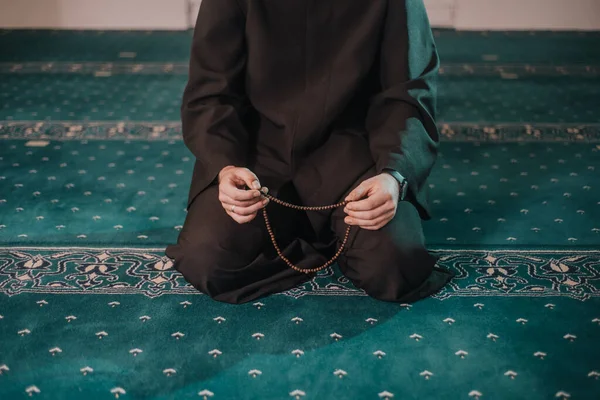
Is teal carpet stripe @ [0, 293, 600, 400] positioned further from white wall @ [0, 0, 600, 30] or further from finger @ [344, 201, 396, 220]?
white wall @ [0, 0, 600, 30]

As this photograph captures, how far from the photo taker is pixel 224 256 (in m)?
1.65

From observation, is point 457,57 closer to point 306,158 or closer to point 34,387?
point 306,158

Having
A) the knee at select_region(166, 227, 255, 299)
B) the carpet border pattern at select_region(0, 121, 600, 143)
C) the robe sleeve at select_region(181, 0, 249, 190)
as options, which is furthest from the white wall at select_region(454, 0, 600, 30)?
the knee at select_region(166, 227, 255, 299)

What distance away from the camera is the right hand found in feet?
5.05

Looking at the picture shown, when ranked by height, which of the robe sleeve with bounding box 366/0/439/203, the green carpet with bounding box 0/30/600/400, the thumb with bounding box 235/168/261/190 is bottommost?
the green carpet with bounding box 0/30/600/400

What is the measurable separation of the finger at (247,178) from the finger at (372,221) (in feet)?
0.69

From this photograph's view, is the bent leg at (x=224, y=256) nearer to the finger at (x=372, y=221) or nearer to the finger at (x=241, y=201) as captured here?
the finger at (x=241, y=201)

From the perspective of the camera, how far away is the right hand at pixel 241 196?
1539 millimetres

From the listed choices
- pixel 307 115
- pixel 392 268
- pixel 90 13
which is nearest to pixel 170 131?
pixel 307 115

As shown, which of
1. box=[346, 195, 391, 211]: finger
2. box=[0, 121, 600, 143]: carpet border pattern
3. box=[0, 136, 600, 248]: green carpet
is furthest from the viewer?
box=[0, 121, 600, 143]: carpet border pattern

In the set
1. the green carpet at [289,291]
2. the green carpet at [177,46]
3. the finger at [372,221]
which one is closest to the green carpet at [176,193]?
the green carpet at [289,291]

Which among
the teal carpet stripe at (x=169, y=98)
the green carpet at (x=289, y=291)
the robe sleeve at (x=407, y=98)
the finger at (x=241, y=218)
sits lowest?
the teal carpet stripe at (x=169, y=98)

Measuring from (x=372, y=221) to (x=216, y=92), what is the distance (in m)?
0.52

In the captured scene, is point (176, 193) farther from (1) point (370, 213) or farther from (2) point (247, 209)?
(1) point (370, 213)
